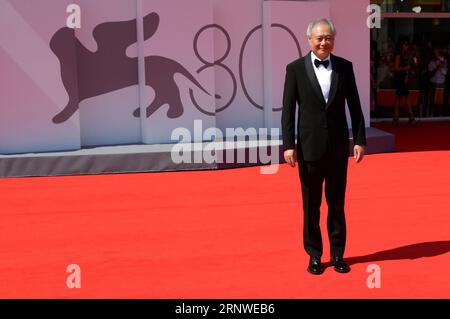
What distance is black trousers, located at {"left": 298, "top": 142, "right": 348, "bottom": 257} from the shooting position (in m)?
4.57

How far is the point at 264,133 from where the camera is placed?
11.4 metres

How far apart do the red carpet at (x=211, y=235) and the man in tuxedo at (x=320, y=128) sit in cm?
31

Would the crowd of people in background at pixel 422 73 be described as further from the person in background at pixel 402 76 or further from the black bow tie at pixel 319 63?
the black bow tie at pixel 319 63

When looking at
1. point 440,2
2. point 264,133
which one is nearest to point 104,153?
point 264,133

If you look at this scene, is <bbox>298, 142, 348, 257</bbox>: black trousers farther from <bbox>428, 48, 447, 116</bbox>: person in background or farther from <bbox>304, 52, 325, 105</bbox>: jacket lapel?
<bbox>428, 48, 447, 116</bbox>: person in background

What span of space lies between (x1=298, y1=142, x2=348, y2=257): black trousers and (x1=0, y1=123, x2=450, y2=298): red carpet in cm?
22

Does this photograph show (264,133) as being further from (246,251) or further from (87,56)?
(246,251)

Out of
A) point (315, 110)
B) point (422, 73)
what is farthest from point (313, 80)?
point (422, 73)

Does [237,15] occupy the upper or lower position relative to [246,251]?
upper

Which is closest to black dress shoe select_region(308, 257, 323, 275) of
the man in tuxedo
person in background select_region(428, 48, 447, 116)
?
the man in tuxedo

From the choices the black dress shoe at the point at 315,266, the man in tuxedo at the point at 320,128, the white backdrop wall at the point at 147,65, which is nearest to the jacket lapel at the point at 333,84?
the man in tuxedo at the point at 320,128

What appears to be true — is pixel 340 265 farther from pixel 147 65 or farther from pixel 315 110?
pixel 147 65

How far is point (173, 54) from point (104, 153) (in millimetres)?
2064

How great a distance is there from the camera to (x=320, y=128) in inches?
177
